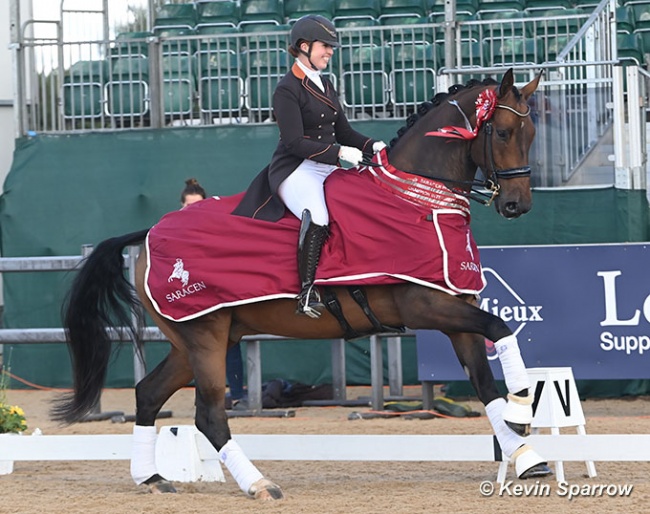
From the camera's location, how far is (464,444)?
5.93 m

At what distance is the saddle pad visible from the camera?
222 inches

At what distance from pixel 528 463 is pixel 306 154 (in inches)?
70.6

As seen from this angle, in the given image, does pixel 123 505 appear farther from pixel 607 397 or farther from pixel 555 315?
pixel 607 397

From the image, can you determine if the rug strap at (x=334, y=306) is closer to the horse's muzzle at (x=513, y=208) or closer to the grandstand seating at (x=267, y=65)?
the horse's muzzle at (x=513, y=208)

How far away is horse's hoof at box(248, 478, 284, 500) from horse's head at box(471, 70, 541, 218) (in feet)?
5.54

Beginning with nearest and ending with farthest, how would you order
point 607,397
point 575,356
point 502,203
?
1. point 502,203
2. point 575,356
3. point 607,397

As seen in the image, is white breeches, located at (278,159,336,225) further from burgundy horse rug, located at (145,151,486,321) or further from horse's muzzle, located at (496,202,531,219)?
horse's muzzle, located at (496,202,531,219)

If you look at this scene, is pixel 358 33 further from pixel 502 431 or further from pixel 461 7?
pixel 502 431

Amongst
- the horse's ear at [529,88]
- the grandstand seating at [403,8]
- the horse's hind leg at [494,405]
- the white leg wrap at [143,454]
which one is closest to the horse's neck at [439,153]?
the horse's ear at [529,88]

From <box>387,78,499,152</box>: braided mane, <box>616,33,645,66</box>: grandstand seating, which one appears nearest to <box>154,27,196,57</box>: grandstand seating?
<box>616,33,645,66</box>: grandstand seating

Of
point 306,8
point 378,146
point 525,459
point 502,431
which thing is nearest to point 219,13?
point 306,8

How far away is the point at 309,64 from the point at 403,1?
747cm

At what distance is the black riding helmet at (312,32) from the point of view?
5914 mm

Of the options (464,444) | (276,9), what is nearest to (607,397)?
(464,444)
